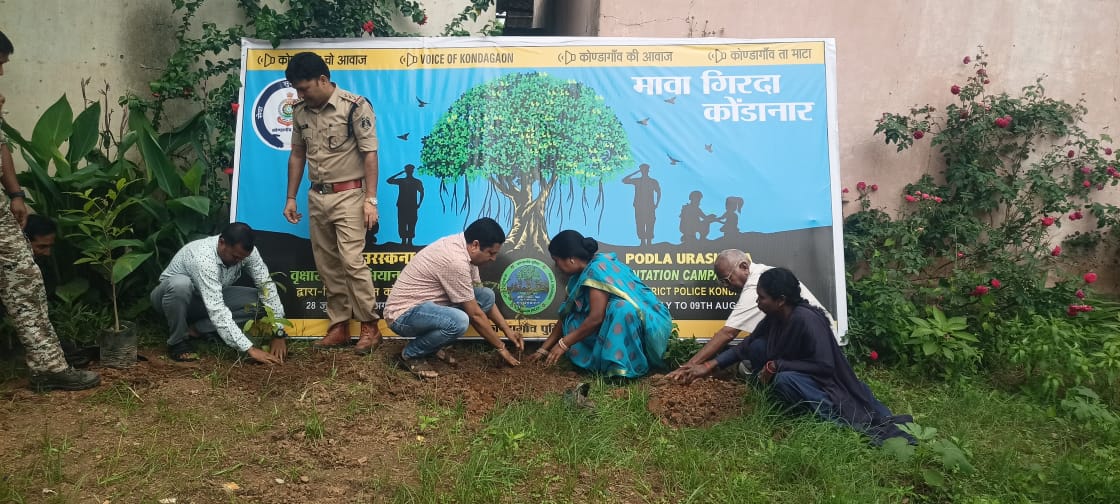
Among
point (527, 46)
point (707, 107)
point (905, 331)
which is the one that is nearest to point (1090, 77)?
point (905, 331)

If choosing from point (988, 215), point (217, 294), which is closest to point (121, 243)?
point (217, 294)

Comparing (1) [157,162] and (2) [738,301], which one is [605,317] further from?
(1) [157,162]

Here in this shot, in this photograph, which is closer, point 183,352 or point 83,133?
point 183,352

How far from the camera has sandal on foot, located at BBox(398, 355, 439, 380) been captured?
3773 millimetres

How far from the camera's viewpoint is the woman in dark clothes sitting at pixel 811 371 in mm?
3295

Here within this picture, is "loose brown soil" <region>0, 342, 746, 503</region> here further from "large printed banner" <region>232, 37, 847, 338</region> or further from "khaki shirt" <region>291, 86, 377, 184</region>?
"khaki shirt" <region>291, 86, 377, 184</region>

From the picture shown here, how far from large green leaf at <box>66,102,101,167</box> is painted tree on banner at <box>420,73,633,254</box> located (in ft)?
6.92

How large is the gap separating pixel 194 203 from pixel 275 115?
2.61 ft

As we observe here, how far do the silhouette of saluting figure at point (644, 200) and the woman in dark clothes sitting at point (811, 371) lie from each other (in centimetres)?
117

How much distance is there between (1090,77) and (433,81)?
487cm

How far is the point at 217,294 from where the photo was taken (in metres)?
3.79

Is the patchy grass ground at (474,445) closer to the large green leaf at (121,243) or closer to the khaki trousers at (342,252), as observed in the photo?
the khaki trousers at (342,252)

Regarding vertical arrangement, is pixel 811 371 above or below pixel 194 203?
below

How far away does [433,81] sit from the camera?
15.4 ft
